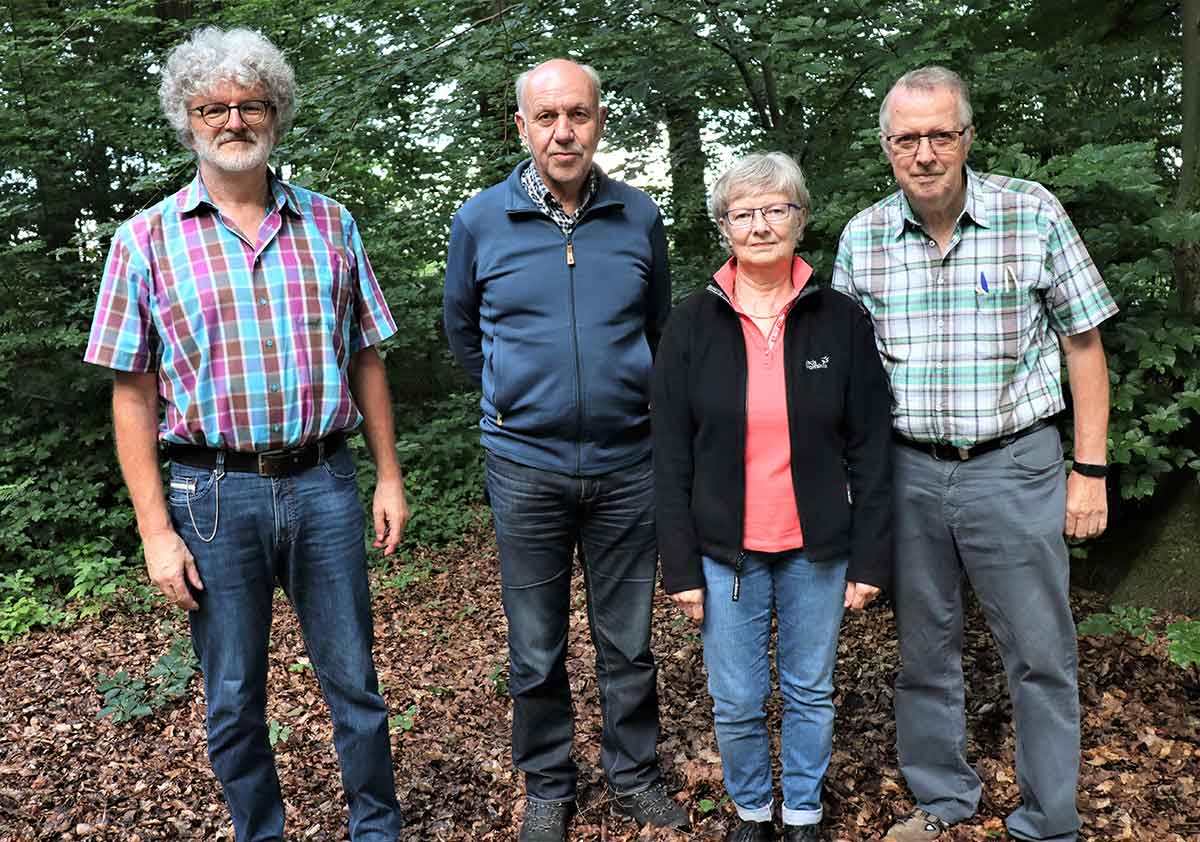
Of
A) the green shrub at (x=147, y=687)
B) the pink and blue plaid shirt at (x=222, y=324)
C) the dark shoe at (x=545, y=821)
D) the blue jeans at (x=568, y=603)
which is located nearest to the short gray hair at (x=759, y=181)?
the blue jeans at (x=568, y=603)

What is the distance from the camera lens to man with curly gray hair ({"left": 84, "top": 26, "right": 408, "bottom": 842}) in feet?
8.77

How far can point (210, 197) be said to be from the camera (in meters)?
2.76

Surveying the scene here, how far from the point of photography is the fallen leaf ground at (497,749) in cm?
342

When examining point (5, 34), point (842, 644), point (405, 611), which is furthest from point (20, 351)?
point (842, 644)

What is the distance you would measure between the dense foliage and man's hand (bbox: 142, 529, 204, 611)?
2.83 meters

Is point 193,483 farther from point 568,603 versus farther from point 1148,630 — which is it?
point 1148,630

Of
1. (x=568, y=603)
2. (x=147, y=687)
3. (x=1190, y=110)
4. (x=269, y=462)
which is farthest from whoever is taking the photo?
(x=147, y=687)

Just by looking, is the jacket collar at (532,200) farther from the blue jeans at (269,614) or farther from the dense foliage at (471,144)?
the dense foliage at (471,144)

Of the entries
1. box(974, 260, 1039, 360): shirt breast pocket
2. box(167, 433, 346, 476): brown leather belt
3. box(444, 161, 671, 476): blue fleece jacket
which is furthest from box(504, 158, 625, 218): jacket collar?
box(974, 260, 1039, 360): shirt breast pocket

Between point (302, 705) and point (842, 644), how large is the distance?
274cm

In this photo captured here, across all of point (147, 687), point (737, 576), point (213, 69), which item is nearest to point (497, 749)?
point (737, 576)

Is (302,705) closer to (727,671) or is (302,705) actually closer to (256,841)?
(256,841)

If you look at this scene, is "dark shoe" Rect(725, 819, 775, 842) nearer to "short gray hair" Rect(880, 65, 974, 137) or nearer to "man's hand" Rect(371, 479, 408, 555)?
"man's hand" Rect(371, 479, 408, 555)

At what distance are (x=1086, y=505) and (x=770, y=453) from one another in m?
0.98
